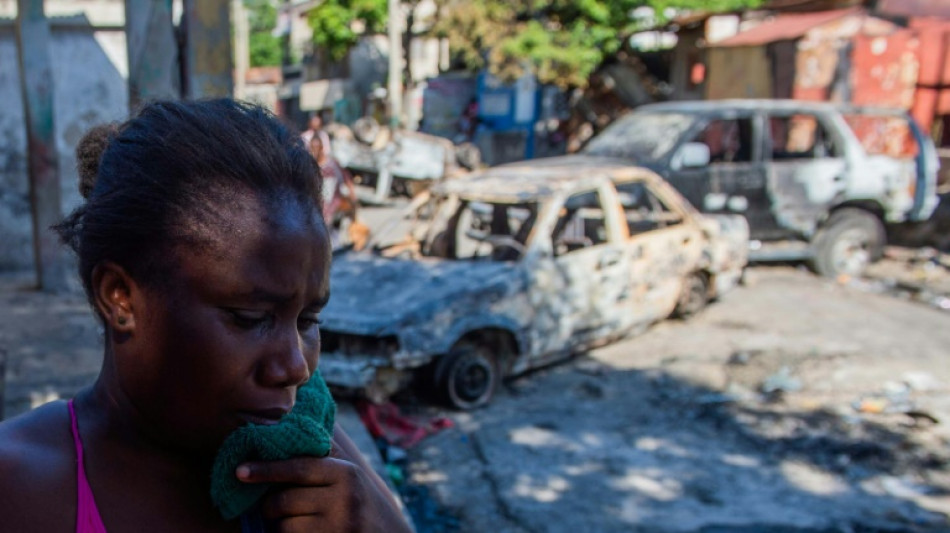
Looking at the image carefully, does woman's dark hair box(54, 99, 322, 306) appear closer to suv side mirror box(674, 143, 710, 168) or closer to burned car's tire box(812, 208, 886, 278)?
suv side mirror box(674, 143, 710, 168)

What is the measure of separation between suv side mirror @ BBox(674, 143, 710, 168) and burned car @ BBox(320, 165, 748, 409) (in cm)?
107

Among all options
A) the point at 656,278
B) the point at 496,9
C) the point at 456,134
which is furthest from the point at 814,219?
the point at 456,134

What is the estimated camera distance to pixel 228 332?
114 centimetres

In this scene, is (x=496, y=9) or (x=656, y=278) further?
(x=496, y=9)

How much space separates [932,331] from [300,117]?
111 feet

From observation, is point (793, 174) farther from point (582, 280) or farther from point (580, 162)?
point (582, 280)

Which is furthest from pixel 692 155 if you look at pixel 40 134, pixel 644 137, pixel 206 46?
pixel 206 46

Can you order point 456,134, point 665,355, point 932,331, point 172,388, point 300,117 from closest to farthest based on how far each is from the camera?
point 172,388 < point 665,355 < point 932,331 < point 456,134 < point 300,117

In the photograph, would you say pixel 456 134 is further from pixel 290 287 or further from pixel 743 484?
pixel 290 287

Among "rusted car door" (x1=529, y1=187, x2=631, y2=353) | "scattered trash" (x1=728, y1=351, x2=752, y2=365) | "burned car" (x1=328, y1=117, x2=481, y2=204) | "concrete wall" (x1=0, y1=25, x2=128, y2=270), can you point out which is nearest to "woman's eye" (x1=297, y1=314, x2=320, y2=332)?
"rusted car door" (x1=529, y1=187, x2=631, y2=353)

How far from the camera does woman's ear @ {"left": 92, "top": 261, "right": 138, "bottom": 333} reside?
1.17 meters

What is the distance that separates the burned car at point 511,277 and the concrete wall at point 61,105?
3153mm

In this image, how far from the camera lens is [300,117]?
38.4 metres

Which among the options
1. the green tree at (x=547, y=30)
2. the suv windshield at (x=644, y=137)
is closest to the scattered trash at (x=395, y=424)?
the suv windshield at (x=644, y=137)
